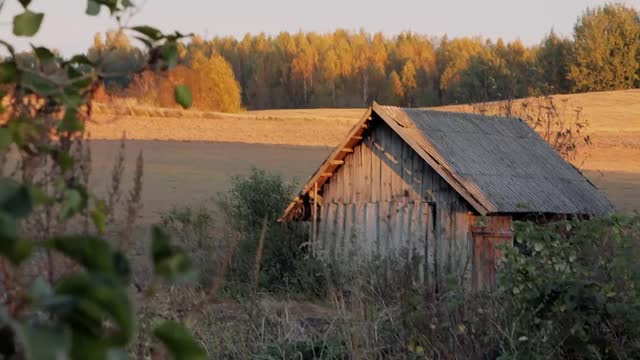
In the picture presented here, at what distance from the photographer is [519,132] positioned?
22891 millimetres

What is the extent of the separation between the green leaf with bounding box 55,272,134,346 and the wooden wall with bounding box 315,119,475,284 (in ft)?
55.8

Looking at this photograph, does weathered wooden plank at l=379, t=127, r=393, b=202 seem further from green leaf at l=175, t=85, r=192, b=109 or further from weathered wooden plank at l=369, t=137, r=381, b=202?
green leaf at l=175, t=85, r=192, b=109

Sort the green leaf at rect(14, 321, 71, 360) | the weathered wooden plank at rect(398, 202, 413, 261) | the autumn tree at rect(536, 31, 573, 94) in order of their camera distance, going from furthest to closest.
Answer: the autumn tree at rect(536, 31, 573, 94) < the weathered wooden plank at rect(398, 202, 413, 261) < the green leaf at rect(14, 321, 71, 360)

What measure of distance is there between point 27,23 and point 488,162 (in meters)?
18.0

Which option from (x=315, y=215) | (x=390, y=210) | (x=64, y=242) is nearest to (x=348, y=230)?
(x=315, y=215)

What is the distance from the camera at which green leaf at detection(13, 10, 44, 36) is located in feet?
8.36

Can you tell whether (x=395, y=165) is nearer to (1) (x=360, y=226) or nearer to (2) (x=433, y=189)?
(2) (x=433, y=189)

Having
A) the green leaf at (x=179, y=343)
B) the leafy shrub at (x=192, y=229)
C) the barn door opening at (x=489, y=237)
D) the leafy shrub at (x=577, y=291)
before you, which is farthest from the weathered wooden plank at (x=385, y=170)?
the green leaf at (x=179, y=343)

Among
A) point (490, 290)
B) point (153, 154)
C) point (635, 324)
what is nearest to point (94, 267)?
point (635, 324)

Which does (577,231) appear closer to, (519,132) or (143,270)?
(143,270)

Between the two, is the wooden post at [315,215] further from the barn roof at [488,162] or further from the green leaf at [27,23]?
the green leaf at [27,23]

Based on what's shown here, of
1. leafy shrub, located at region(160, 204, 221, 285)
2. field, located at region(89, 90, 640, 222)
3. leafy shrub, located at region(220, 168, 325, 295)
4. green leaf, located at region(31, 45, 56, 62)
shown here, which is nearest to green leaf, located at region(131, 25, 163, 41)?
green leaf, located at region(31, 45, 56, 62)

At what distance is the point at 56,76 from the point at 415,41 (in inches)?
4166

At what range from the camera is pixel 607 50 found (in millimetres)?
68875
